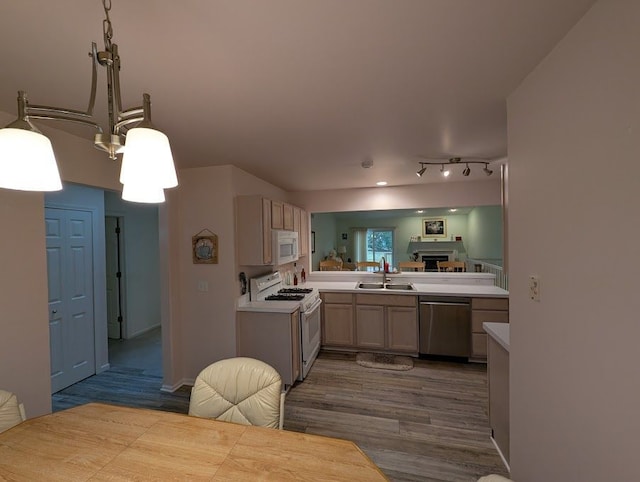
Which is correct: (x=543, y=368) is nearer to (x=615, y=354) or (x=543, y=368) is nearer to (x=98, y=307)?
(x=615, y=354)

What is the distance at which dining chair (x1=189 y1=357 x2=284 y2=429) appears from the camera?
56.3 inches

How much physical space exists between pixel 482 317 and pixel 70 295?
4.96 meters

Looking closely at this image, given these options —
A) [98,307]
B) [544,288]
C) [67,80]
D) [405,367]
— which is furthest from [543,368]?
[98,307]

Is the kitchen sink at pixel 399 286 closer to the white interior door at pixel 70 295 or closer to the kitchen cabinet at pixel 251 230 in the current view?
the kitchen cabinet at pixel 251 230

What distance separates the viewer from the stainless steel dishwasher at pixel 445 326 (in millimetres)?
3492

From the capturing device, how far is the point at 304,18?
1.02 meters

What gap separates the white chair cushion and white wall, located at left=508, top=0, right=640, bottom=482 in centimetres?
249

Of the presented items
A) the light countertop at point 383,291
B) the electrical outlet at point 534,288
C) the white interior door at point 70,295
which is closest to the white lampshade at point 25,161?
the electrical outlet at point 534,288

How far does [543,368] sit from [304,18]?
6.15 ft

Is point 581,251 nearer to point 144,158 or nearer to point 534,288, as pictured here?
point 534,288

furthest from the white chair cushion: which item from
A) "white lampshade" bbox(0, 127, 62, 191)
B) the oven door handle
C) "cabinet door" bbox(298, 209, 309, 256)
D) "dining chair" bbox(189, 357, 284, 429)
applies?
"cabinet door" bbox(298, 209, 309, 256)

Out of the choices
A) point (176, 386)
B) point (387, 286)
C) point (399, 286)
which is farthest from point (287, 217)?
point (176, 386)

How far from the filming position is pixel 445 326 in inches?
139

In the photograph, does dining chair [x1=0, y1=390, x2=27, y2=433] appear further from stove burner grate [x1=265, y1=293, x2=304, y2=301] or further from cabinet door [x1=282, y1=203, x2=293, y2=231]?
cabinet door [x1=282, y1=203, x2=293, y2=231]
